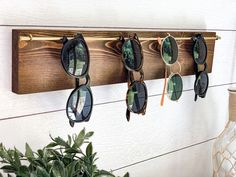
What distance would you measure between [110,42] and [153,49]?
0.46ft

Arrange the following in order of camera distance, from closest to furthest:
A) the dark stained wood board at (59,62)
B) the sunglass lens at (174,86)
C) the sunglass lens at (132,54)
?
the dark stained wood board at (59,62)
the sunglass lens at (132,54)
the sunglass lens at (174,86)

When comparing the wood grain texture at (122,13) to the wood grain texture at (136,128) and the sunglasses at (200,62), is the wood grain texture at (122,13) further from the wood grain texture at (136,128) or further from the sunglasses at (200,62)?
the wood grain texture at (136,128)

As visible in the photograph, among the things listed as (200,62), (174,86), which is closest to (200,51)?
(200,62)

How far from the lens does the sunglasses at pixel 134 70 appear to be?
789 millimetres

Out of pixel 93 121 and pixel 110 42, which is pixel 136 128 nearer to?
pixel 93 121

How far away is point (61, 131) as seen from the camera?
2.54ft

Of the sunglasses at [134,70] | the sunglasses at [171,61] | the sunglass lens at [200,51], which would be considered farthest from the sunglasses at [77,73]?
the sunglass lens at [200,51]

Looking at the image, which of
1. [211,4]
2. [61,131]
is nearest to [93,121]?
[61,131]

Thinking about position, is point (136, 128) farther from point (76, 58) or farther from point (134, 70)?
point (76, 58)

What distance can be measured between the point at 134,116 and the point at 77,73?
0.88ft

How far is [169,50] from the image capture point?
0.88 metres

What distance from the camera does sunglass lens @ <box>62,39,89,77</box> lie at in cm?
69

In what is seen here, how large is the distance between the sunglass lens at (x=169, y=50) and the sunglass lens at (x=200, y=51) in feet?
0.33

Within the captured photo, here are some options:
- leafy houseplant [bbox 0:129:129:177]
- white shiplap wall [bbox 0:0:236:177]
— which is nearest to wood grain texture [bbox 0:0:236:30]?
white shiplap wall [bbox 0:0:236:177]
